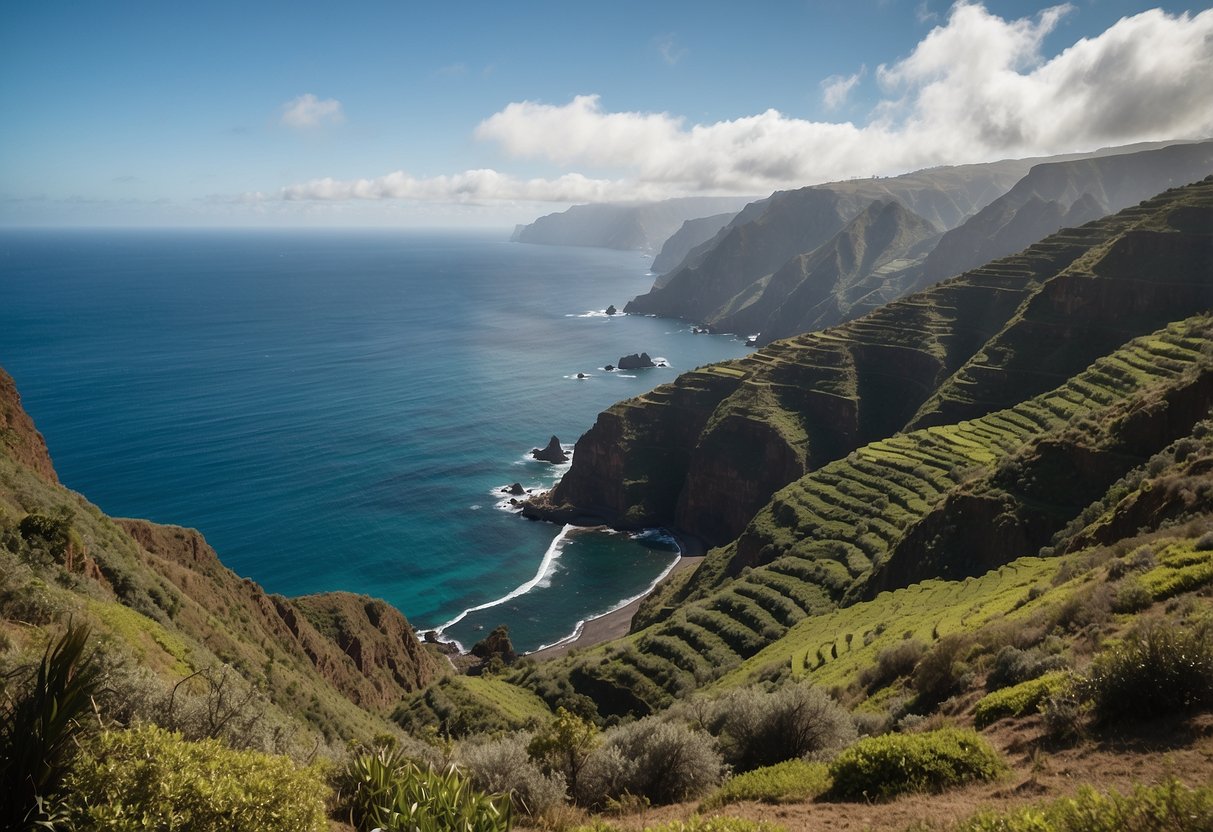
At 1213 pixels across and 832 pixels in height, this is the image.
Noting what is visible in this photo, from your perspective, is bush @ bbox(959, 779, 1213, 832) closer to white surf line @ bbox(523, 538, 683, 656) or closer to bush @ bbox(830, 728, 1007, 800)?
bush @ bbox(830, 728, 1007, 800)

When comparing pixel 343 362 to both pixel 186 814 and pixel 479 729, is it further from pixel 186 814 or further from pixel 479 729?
pixel 186 814

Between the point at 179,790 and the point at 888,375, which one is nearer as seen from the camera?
the point at 179,790

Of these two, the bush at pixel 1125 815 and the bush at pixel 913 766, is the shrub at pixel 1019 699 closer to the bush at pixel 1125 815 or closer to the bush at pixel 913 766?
the bush at pixel 913 766

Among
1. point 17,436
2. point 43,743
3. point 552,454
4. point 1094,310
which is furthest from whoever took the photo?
point 552,454

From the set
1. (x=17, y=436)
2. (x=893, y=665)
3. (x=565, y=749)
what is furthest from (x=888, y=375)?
(x=565, y=749)

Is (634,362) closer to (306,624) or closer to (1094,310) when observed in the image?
(1094,310)

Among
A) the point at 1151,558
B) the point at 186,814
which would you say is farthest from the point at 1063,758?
the point at 186,814

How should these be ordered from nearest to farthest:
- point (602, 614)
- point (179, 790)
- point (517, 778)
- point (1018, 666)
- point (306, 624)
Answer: point (179, 790) → point (517, 778) → point (1018, 666) → point (306, 624) → point (602, 614)
